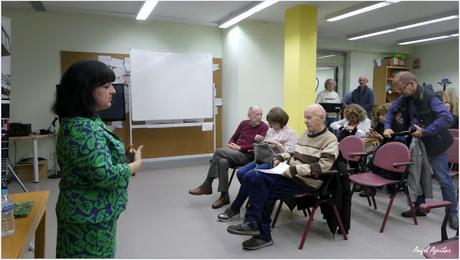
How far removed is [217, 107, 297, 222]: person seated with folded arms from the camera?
125 inches

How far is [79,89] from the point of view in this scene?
1.28 m

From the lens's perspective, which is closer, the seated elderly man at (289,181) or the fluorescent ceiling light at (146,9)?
the seated elderly man at (289,181)

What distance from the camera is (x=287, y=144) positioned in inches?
129

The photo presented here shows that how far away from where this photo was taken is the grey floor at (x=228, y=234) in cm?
251

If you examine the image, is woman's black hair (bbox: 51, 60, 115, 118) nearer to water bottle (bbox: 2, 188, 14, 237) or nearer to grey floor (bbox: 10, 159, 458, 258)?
water bottle (bbox: 2, 188, 14, 237)

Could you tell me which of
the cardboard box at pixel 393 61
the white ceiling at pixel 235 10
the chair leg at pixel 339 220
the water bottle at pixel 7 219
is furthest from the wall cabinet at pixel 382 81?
the water bottle at pixel 7 219

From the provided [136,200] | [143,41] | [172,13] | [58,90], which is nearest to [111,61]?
[143,41]

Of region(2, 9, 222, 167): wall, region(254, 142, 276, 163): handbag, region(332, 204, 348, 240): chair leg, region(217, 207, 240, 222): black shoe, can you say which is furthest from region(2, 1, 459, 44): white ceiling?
region(332, 204, 348, 240): chair leg

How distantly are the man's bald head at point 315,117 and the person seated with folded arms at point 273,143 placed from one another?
409 millimetres

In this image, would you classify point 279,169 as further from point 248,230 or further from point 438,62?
point 438,62

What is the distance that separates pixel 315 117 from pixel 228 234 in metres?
1.25

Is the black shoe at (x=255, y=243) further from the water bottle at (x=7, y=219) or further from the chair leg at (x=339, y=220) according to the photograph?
the water bottle at (x=7, y=219)

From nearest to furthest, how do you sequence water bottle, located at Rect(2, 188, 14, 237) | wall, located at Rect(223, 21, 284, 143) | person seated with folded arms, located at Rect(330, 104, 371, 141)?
1. water bottle, located at Rect(2, 188, 14, 237)
2. person seated with folded arms, located at Rect(330, 104, 371, 141)
3. wall, located at Rect(223, 21, 284, 143)

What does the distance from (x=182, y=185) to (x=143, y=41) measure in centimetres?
277
